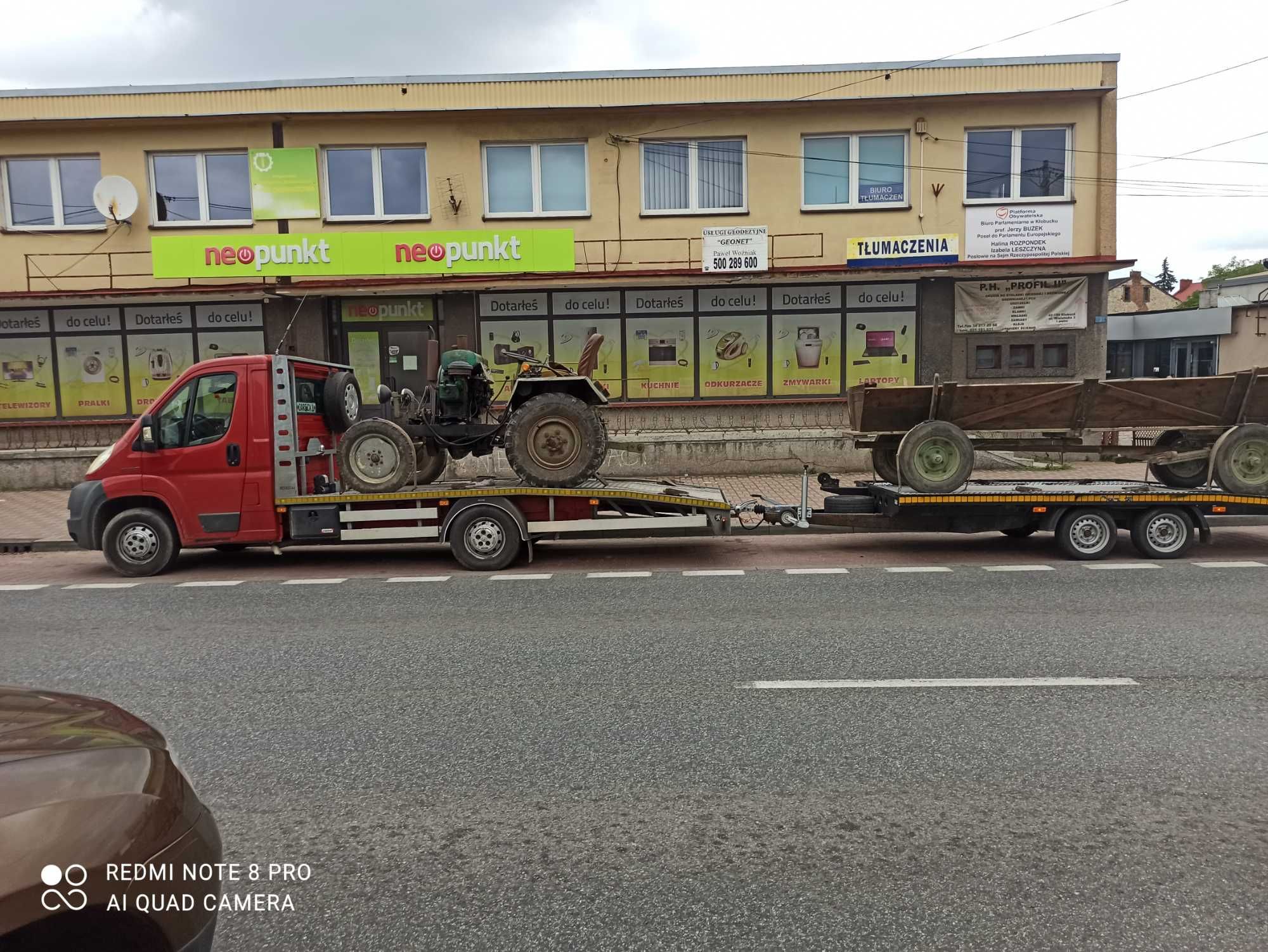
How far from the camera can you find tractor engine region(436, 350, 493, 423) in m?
9.89

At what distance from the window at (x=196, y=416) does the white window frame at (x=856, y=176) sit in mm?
11756

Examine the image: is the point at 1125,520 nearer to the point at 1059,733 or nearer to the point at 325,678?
the point at 1059,733

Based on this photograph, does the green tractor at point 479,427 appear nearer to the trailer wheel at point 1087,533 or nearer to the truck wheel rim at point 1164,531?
the trailer wheel at point 1087,533

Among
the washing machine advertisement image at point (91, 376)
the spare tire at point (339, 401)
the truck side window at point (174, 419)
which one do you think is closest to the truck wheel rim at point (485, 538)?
the spare tire at point (339, 401)

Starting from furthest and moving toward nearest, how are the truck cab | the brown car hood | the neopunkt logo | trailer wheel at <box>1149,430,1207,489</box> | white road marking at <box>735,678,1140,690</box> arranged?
trailer wheel at <box>1149,430,1207,489</box> < the truck cab < white road marking at <box>735,678,1140,690</box> < the brown car hood < the neopunkt logo

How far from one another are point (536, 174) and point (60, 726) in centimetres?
1634

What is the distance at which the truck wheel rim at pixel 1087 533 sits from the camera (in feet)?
30.7

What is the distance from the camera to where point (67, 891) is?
1.87 metres

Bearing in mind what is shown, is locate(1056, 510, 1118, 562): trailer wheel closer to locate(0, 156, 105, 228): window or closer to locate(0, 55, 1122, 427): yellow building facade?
locate(0, 55, 1122, 427): yellow building facade

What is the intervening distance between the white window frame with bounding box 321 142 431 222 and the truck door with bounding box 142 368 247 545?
8.97 metres

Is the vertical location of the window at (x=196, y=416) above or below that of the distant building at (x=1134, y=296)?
below

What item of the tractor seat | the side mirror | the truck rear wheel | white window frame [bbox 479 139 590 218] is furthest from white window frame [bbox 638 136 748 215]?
the side mirror

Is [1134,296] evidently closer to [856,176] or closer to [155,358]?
[856,176]

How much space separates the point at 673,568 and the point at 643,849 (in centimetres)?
586
